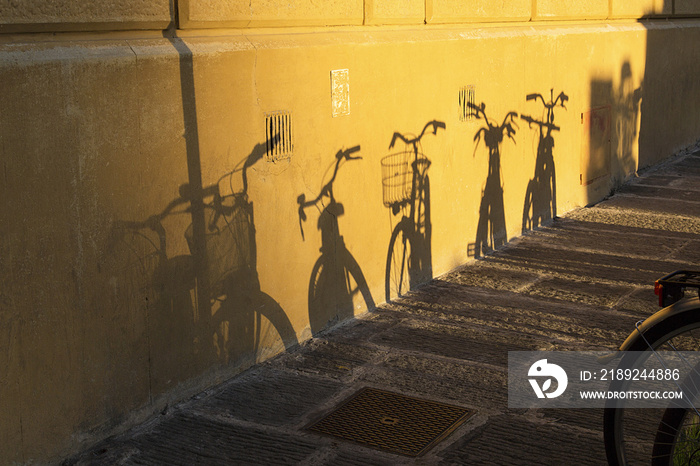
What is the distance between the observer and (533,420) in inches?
168

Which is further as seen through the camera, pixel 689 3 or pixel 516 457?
pixel 689 3

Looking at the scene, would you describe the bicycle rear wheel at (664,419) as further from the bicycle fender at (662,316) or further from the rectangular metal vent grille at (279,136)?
the rectangular metal vent grille at (279,136)

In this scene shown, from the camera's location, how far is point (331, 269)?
5.57 meters

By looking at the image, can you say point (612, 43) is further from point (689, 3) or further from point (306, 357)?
point (306, 357)

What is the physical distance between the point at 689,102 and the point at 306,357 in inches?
351

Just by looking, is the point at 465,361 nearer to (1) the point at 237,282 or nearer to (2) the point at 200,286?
(1) the point at 237,282

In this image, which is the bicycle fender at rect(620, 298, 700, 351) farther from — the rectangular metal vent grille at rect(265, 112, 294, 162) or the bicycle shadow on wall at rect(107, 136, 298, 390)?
the rectangular metal vent grille at rect(265, 112, 294, 162)

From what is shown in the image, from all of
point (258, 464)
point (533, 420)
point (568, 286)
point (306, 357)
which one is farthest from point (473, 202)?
point (258, 464)

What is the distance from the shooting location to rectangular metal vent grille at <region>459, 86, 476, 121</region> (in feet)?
22.4

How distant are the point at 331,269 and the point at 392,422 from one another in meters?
1.50

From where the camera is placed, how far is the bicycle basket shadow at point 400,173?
19.8 feet

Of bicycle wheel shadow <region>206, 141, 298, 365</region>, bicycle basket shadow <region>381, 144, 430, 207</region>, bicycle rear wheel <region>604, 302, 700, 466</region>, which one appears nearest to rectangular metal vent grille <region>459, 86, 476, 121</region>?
bicycle basket shadow <region>381, 144, 430, 207</region>

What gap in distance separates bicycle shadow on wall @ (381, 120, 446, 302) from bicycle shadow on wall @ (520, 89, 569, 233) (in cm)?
181

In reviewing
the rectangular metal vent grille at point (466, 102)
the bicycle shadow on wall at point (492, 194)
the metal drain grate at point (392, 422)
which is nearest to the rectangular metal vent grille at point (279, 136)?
the metal drain grate at point (392, 422)
